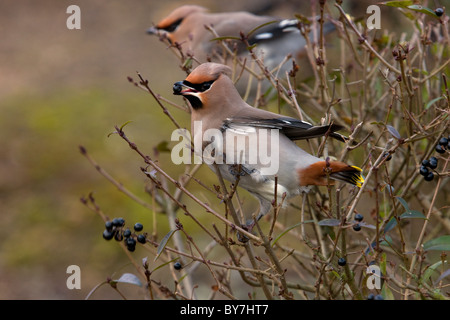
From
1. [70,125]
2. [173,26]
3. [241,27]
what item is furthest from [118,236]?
[70,125]

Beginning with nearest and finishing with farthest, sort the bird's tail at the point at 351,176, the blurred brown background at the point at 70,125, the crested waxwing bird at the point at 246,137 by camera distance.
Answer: the bird's tail at the point at 351,176, the crested waxwing bird at the point at 246,137, the blurred brown background at the point at 70,125

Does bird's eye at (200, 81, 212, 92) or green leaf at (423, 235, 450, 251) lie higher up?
bird's eye at (200, 81, 212, 92)

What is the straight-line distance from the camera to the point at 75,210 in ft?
18.3

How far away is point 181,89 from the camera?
7.86 feet

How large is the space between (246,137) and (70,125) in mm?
4426

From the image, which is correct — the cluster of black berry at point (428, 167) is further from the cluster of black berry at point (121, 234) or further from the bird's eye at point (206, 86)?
the cluster of black berry at point (121, 234)

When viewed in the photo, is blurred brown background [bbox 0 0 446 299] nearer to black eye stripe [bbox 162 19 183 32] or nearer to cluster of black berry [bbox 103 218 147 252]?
black eye stripe [bbox 162 19 183 32]

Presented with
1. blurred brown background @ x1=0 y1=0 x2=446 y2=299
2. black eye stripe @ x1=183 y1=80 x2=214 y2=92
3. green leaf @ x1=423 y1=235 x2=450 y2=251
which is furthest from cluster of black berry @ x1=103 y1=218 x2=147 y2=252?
blurred brown background @ x1=0 y1=0 x2=446 y2=299

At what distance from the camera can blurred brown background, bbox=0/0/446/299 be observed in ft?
17.2

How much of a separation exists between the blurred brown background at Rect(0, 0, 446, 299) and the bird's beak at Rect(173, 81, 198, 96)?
85.2 inches

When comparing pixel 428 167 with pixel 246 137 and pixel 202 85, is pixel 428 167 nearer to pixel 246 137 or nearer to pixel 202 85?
pixel 246 137

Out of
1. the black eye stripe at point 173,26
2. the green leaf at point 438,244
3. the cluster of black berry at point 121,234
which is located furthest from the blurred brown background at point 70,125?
the green leaf at point 438,244

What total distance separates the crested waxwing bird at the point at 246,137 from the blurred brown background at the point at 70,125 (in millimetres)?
2095

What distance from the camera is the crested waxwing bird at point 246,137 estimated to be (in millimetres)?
2430
